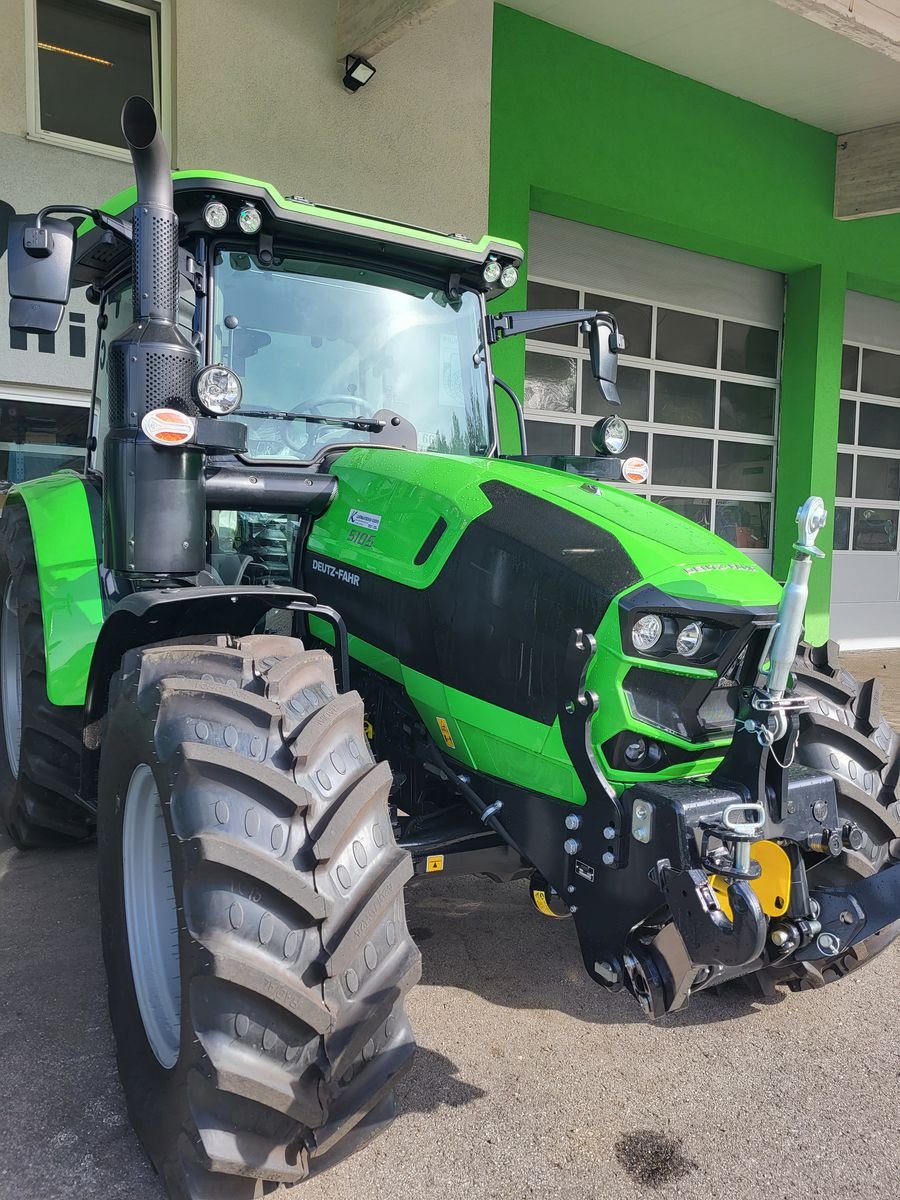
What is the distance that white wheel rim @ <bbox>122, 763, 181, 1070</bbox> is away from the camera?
2.28 meters

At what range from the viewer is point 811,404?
11.0 m

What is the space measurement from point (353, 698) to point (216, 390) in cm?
91

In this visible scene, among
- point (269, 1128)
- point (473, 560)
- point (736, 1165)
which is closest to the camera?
point (269, 1128)

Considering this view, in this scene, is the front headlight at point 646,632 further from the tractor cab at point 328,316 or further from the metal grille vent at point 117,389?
the metal grille vent at point 117,389

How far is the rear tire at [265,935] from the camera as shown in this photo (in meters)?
1.84

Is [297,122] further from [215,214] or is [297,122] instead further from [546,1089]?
[546,1089]

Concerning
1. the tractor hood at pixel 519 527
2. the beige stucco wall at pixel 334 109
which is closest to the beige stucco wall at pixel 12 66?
the beige stucco wall at pixel 334 109

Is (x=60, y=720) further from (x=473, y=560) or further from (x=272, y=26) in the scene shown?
(x=272, y=26)

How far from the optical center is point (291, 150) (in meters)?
7.06

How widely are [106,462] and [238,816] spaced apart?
122 cm

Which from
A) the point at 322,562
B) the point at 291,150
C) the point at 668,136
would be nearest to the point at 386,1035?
the point at 322,562

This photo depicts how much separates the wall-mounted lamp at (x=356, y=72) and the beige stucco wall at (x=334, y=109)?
77 millimetres

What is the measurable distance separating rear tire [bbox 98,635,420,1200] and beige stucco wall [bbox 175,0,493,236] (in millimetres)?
5760

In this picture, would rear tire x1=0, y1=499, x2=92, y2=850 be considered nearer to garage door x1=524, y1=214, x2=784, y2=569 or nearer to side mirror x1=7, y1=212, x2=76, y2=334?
side mirror x1=7, y1=212, x2=76, y2=334
